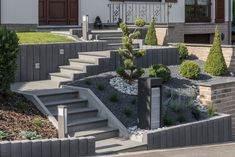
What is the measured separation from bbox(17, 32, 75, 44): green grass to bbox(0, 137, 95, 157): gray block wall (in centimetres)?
540

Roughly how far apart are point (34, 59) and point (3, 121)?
4.16 metres

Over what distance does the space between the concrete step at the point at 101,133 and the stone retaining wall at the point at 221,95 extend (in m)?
2.99

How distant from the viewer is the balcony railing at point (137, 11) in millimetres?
21688

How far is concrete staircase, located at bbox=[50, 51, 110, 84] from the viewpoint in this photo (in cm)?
1413

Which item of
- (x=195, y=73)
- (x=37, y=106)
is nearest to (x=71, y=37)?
(x=195, y=73)

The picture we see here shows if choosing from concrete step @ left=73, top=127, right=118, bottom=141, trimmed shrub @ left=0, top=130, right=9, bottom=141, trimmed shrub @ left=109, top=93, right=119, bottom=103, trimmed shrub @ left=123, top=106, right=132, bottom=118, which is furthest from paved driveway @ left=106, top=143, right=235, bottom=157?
trimmed shrub @ left=0, top=130, right=9, bottom=141

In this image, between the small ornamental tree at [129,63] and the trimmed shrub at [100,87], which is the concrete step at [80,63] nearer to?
the small ornamental tree at [129,63]

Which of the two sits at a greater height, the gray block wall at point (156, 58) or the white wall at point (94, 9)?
the white wall at point (94, 9)

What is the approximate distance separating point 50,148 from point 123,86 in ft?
13.5

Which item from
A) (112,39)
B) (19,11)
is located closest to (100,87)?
(112,39)

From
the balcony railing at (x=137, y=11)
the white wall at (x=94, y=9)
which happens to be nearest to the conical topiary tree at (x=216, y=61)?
the white wall at (x=94, y=9)

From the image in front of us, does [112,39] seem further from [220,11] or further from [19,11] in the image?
[220,11]

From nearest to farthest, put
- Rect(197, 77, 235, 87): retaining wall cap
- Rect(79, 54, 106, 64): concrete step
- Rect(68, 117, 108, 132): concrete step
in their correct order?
1. Rect(68, 117, 108, 132): concrete step
2. Rect(197, 77, 235, 87): retaining wall cap
3. Rect(79, 54, 106, 64): concrete step

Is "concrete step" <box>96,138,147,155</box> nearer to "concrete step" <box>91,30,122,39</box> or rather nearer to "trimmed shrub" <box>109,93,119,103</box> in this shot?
"trimmed shrub" <box>109,93,119,103</box>
